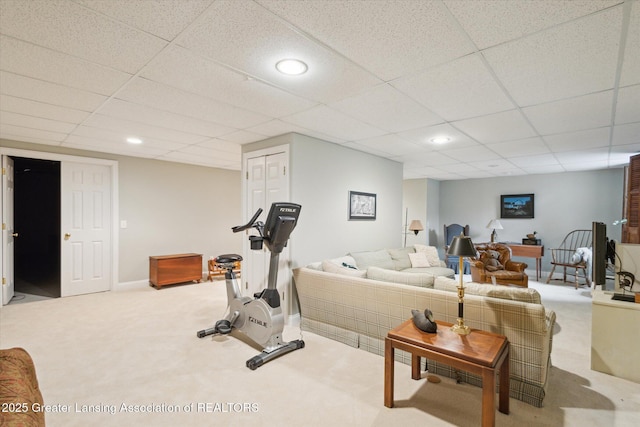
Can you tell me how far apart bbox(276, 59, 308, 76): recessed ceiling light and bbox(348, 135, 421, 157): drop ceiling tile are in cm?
192

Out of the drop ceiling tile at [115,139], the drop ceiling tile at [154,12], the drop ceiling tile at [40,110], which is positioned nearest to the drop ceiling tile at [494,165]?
the drop ceiling tile at [115,139]

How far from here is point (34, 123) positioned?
134 inches

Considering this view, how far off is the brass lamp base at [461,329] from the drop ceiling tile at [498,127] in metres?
2.00

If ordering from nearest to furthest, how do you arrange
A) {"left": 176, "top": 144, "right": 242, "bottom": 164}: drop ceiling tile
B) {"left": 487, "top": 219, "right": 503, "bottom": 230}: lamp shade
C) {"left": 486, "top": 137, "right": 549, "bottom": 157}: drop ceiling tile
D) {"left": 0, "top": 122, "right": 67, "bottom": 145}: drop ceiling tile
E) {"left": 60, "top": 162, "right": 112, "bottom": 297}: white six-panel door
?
1. {"left": 0, "top": 122, "right": 67, "bottom": 145}: drop ceiling tile
2. {"left": 486, "top": 137, "right": 549, "bottom": 157}: drop ceiling tile
3. {"left": 176, "top": 144, "right": 242, "bottom": 164}: drop ceiling tile
4. {"left": 60, "top": 162, "right": 112, "bottom": 297}: white six-panel door
5. {"left": 487, "top": 219, "right": 503, "bottom": 230}: lamp shade

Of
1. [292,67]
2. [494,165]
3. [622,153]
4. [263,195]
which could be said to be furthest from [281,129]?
[622,153]

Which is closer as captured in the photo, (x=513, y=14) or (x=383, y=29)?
(x=513, y=14)

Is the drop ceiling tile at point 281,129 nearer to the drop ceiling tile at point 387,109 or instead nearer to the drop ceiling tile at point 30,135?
the drop ceiling tile at point 387,109

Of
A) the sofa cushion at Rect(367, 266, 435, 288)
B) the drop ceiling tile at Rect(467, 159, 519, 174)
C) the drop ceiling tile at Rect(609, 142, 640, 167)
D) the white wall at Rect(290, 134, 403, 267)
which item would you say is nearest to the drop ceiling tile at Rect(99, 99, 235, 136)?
the white wall at Rect(290, 134, 403, 267)

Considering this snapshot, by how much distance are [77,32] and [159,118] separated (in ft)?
5.05

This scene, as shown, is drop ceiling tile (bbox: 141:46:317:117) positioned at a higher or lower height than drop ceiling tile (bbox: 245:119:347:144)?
higher

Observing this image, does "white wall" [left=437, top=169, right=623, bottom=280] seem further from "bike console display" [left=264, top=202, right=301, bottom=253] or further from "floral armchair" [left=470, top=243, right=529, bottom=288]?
"bike console display" [left=264, top=202, right=301, bottom=253]

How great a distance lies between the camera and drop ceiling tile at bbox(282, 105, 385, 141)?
2.98 meters

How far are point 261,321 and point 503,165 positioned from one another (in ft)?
17.4

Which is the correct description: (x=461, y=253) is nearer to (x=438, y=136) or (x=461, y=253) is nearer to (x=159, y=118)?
(x=438, y=136)
